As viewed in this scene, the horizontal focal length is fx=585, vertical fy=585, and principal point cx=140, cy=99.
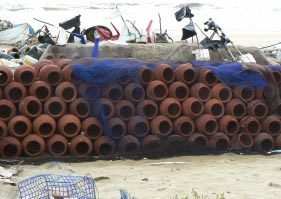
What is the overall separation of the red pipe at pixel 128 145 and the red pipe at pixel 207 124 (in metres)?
1.03

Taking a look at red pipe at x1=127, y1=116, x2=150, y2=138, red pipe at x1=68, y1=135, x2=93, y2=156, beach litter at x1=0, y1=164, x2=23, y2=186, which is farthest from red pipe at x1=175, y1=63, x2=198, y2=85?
beach litter at x1=0, y1=164, x2=23, y2=186

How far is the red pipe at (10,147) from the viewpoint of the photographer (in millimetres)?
8734

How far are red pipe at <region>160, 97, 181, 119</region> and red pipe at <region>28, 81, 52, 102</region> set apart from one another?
5.84 feet

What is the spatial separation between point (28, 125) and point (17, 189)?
2.26 metres

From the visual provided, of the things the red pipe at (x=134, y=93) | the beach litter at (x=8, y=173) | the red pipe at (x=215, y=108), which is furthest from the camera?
the red pipe at (x=215, y=108)

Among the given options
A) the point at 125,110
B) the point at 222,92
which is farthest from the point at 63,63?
the point at 222,92

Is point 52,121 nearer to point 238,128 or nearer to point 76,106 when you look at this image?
point 76,106

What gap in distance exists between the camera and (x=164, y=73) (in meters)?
9.39

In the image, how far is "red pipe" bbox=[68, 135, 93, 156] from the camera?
29.3 ft

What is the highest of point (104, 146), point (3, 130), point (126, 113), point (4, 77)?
point (4, 77)

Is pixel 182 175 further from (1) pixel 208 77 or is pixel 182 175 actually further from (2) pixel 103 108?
(1) pixel 208 77

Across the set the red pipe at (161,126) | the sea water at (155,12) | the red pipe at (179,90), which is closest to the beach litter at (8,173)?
the red pipe at (161,126)

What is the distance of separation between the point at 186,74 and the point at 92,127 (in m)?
1.75

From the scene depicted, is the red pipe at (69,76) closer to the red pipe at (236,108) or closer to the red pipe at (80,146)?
the red pipe at (80,146)
